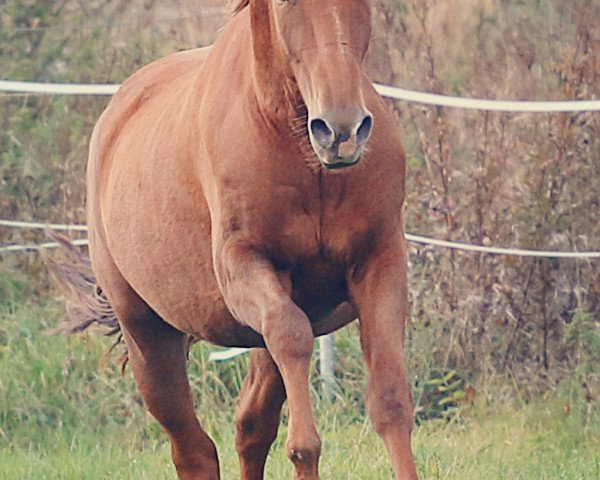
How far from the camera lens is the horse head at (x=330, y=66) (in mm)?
4297

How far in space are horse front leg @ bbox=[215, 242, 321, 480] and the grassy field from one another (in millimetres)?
1646

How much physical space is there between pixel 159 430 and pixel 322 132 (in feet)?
13.1

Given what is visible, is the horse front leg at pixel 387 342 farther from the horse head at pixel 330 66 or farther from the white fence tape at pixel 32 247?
the white fence tape at pixel 32 247

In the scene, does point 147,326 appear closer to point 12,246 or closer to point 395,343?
point 395,343

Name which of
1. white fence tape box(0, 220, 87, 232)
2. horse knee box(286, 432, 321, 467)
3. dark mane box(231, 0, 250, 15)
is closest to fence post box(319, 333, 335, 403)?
white fence tape box(0, 220, 87, 232)

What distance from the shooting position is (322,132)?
14.2 feet

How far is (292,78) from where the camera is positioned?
16.0ft

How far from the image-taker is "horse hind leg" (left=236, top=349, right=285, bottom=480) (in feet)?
21.0

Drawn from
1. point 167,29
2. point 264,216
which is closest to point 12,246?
point 167,29

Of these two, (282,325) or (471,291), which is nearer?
(282,325)

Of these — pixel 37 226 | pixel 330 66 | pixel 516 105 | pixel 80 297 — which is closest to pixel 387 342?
pixel 330 66

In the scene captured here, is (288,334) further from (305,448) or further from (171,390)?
(171,390)

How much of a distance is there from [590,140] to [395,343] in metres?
3.51

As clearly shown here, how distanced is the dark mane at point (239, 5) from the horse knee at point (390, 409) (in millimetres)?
1371
